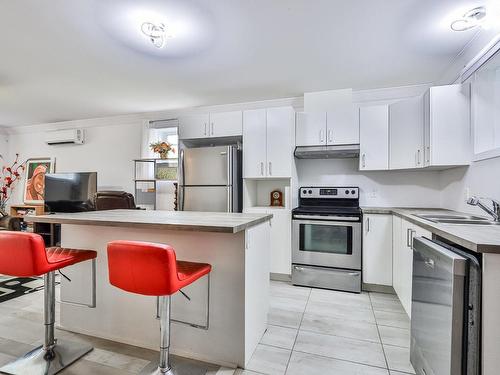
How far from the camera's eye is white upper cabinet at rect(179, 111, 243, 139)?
365 centimetres

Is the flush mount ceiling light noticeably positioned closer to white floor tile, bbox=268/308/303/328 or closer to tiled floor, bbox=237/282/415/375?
tiled floor, bbox=237/282/415/375

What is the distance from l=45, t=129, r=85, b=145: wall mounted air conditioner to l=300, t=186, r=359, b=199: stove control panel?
4.40 metres

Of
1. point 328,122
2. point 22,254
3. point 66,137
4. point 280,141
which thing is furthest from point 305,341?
point 66,137

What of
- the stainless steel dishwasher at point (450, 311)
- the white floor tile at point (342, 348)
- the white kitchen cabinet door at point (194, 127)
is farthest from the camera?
the white kitchen cabinet door at point (194, 127)

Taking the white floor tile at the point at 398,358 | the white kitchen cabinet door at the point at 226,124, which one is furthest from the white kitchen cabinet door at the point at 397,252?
the white kitchen cabinet door at the point at 226,124

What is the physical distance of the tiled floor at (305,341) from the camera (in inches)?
69.4

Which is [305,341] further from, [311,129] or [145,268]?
[311,129]

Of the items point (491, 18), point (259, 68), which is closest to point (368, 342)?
point (491, 18)

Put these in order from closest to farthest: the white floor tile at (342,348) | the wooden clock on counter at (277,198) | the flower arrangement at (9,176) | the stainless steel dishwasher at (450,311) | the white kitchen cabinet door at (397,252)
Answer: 1. the stainless steel dishwasher at (450,311)
2. the white floor tile at (342,348)
3. the white kitchen cabinet door at (397,252)
4. the wooden clock on counter at (277,198)
5. the flower arrangement at (9,176)

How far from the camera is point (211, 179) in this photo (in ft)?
11.7

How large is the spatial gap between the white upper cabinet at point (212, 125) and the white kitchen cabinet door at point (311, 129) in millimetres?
772

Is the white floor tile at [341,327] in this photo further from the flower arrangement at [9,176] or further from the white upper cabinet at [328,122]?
the flower arrangement at [9,176]

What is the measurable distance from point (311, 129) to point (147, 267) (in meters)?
2.71

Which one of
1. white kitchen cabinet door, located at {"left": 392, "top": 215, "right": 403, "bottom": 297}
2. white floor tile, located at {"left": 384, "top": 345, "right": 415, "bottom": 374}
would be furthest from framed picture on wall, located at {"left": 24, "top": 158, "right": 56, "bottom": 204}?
white floor tile, located at {"left": 384, "top": 345, "right": 415, "bottom": 374}
